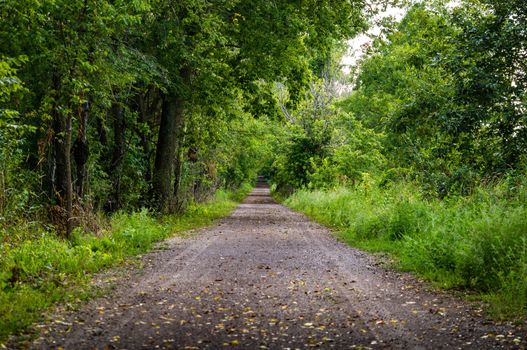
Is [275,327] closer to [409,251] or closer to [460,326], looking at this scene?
[460,326]

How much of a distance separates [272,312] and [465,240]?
3.48 metres

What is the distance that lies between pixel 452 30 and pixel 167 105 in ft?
34.6

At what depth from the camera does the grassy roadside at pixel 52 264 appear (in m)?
6.21

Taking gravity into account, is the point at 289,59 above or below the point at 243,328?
above

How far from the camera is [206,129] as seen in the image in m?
24.6

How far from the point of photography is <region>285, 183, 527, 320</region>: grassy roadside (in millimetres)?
6848

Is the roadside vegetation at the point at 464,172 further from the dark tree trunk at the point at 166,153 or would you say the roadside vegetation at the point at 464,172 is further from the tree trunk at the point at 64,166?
the tree trunk at the point at 64,166

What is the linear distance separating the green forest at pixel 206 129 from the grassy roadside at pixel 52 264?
0.03 meters

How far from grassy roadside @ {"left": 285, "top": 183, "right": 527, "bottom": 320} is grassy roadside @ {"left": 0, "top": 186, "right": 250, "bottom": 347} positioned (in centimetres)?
538

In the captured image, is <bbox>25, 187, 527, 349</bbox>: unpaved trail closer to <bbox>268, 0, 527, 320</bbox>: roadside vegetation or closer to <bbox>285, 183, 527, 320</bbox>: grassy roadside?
<bbox>285, 183, 527, 320</bbox>: grassy roadside

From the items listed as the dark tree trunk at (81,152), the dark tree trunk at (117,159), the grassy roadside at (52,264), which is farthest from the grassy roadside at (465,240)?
the dark tree trunk at (117,159)

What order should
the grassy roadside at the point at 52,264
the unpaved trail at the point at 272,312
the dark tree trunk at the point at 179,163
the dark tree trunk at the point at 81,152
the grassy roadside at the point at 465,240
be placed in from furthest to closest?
the dark tree trunk at the point at 179,163, the dark tree trunk at the point at 81,152, the grassy roadside at the point at 465,240, the grassy roadside at the point at 52,264, the unpaved trail at the point at 272,312

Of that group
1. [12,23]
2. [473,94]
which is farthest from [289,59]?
[12,23]

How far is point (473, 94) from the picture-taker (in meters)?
12.7
